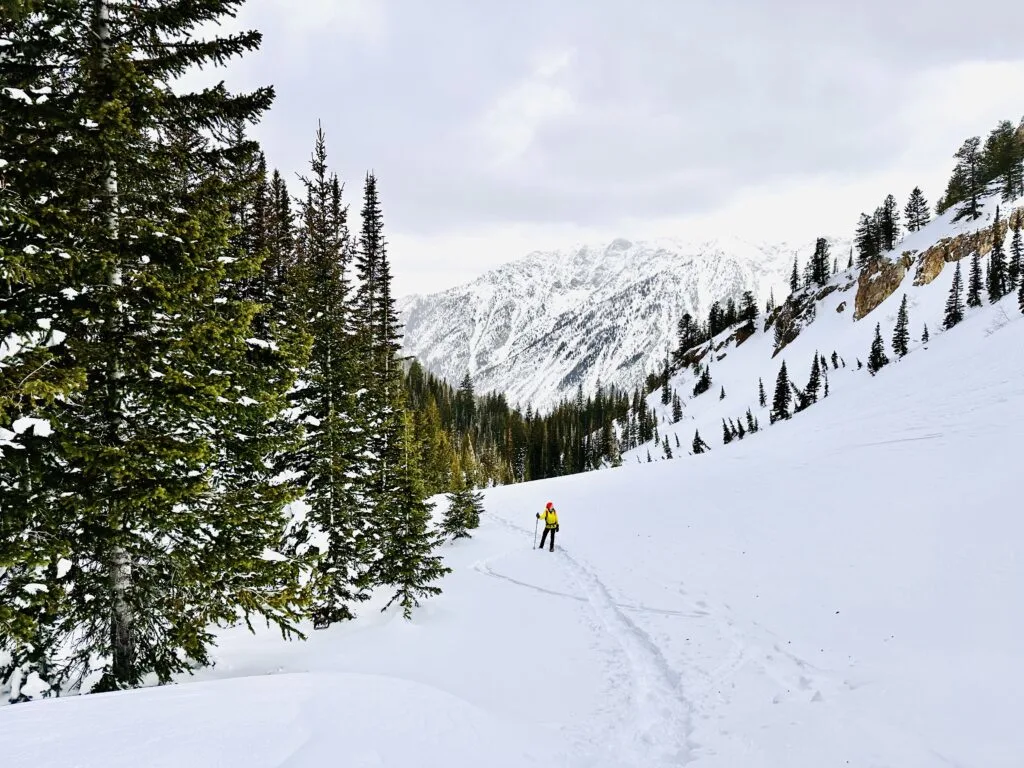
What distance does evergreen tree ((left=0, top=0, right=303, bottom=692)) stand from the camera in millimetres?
5844

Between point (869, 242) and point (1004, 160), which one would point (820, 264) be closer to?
point (869, 242)

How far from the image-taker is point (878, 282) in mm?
77500

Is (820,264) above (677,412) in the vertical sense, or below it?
above

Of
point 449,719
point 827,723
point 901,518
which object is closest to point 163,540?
point 449,719

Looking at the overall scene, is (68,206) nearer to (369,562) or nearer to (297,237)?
(369,562)

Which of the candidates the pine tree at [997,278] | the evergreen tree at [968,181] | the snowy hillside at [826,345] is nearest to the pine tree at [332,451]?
the snowy hillside at [826,345]

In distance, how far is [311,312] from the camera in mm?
14211

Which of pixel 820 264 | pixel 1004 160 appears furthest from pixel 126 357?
pixel 820 264

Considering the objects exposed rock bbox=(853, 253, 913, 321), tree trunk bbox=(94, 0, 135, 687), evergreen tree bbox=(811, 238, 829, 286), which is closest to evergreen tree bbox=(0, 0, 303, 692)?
tree trunk bbox=(94, 0, 135, 687)

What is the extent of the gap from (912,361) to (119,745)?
4498 centimetres

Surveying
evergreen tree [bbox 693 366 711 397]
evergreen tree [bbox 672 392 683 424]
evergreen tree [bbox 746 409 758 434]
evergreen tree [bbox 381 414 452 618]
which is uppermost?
evergreen tree [bbox 693 366 711 397]

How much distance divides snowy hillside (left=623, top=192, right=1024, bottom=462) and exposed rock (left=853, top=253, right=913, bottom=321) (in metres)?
0.87

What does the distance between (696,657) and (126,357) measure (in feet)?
34.2

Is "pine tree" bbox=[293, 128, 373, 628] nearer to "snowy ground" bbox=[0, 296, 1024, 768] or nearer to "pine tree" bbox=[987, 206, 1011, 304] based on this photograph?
"snowy ground" bbox=[0, 296, 1024, 768]
